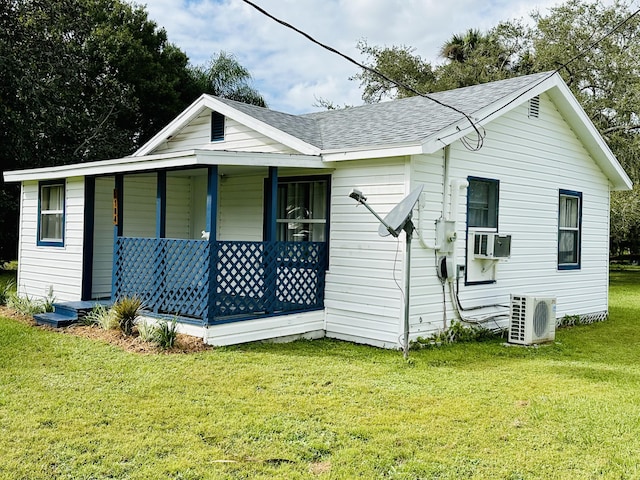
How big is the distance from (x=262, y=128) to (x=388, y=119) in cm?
213

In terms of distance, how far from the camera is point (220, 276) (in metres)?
7.34

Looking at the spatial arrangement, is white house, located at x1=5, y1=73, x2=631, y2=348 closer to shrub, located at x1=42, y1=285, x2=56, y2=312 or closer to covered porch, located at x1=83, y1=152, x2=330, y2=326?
covered porch, located at x1=83, y1=152, x2=330, y2=326

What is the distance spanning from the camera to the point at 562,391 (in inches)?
231

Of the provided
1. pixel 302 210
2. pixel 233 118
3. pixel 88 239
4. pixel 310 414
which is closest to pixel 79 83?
pixel 88 239

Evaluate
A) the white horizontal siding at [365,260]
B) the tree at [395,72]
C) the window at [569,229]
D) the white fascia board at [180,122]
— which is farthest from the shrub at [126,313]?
the tree at [395,72]

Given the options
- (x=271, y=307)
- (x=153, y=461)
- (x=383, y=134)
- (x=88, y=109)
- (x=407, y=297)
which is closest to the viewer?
(x=153, y=461)

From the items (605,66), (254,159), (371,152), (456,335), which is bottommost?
(456,335)

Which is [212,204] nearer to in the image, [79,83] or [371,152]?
[371,152]

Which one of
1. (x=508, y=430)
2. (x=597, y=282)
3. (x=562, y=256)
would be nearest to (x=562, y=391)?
(x=508, y=430)

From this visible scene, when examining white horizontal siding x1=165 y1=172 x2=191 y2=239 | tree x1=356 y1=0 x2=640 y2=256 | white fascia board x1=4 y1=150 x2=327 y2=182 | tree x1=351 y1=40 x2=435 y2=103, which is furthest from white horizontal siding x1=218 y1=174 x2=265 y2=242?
tree x1=351 y1=40 x2=435 y2=103

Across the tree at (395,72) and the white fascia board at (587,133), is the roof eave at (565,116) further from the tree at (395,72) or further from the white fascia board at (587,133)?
the tree at (395,72)

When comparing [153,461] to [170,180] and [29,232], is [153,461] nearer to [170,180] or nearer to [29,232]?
[170,180]

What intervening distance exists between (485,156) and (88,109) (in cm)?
1727

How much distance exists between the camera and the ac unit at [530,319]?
327 inches
